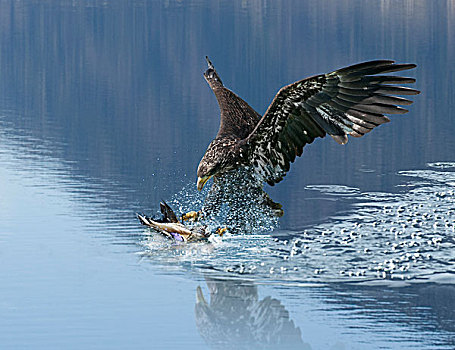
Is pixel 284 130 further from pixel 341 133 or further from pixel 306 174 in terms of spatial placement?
pixel 306 174

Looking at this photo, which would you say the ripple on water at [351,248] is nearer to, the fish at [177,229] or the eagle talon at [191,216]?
the fish at [177,229]

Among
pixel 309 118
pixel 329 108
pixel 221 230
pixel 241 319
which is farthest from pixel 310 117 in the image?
pixel 241 319

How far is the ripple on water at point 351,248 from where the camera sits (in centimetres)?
759

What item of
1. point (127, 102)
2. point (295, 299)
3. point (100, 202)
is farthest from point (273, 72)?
point (295, 299)

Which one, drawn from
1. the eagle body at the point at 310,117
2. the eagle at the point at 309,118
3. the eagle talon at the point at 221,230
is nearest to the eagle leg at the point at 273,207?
the eagle at the point at 309,118

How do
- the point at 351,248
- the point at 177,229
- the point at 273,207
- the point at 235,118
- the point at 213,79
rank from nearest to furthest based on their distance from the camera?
the point at 351,248
the point at 177,229
the point at 273,207
the point at 235,118
the point at 213,79

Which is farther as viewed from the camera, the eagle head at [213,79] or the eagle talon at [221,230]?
the eagle head at [213,79]

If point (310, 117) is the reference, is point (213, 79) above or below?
above

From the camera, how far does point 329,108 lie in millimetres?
8016

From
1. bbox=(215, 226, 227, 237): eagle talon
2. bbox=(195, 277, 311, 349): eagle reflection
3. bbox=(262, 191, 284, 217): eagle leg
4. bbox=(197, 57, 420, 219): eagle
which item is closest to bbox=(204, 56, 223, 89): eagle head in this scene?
bbox=(197, 57, 420, 219): eagle

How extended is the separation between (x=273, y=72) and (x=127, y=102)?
14.0 ft

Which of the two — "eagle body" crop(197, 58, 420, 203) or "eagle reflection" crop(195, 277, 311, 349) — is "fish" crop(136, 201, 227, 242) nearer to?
"eagle body" crop(197, 58, 420, 203)

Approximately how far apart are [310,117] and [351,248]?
1224mm

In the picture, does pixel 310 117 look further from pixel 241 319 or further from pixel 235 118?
pixel 241 319
